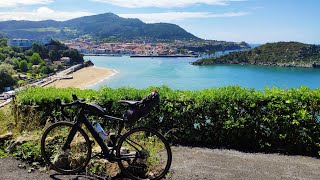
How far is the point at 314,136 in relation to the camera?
19.8ft

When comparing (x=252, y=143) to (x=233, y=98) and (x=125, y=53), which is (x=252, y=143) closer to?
(x=233, y=98)

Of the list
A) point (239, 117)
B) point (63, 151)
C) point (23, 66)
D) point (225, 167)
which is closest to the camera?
point (63, 151)

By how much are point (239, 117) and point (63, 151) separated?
3.18 meters

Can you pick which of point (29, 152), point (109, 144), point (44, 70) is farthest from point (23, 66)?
point (109, 144)

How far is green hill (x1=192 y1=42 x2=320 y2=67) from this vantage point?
392 feet

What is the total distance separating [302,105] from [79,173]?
3932mm

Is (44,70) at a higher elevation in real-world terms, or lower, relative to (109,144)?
lower

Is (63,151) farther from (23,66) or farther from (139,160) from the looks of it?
(23,66)

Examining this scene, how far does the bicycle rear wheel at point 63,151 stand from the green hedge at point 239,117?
1833 millimetres

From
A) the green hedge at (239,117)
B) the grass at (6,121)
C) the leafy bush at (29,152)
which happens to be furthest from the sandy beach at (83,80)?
the leafy bush at (29,152)

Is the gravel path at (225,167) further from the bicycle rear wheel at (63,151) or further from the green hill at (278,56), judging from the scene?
the green hill at (278,56)

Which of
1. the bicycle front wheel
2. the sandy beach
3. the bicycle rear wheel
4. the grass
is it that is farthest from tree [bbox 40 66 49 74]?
the bicycle front wheel

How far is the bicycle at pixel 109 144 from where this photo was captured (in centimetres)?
Result: 417

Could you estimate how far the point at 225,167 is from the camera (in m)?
5.14
